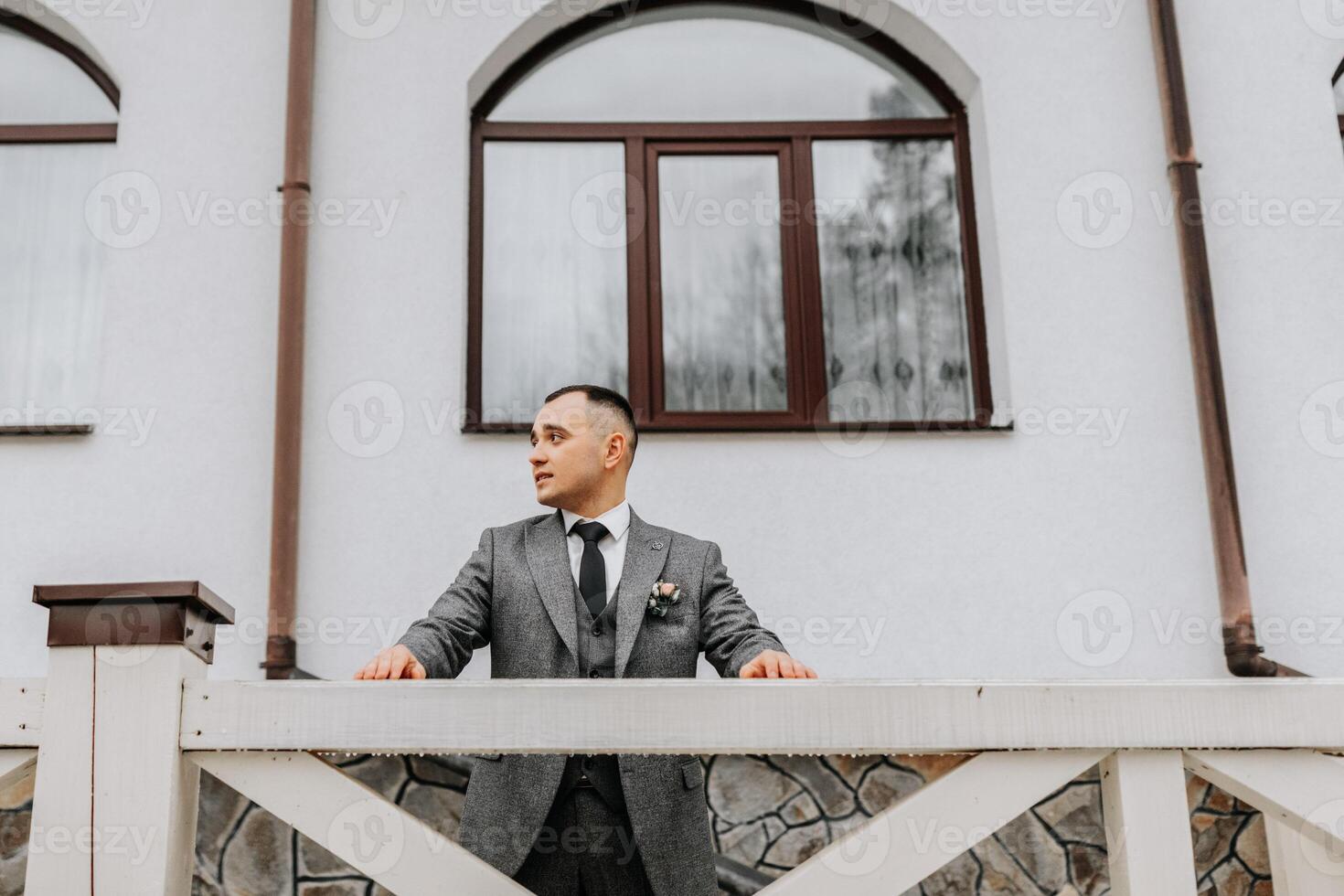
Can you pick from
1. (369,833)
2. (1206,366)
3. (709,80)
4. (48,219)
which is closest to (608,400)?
(369,833)

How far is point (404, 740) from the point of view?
246 centimetres

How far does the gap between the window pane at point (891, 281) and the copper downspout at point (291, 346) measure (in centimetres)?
195

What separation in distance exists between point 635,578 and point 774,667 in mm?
530

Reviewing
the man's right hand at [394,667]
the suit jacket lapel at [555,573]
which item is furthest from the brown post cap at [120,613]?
the suit jacket lapel at [555,573]

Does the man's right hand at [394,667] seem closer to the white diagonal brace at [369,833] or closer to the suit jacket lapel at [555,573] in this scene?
the white diagonal brace at [369,833]

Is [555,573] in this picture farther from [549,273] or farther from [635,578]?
[549,273]

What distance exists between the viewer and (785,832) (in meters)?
4.59

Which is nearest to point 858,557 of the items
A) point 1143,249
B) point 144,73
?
point 1143,249

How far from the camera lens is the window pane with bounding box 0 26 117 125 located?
5.64 metres

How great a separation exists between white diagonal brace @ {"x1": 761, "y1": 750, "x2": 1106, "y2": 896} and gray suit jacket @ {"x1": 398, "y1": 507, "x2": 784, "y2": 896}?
21.2 inches

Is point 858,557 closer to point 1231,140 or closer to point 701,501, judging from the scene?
point 701,501

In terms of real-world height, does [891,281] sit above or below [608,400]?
above

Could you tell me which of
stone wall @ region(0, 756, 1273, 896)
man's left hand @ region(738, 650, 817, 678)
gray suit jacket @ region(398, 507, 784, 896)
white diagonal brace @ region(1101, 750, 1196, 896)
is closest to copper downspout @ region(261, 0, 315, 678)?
stone wall @ region(0, 756, 1273, 896)

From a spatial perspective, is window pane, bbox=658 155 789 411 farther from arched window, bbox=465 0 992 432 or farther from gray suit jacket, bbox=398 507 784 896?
gray suit jacket, bbox=398 507 784 896
